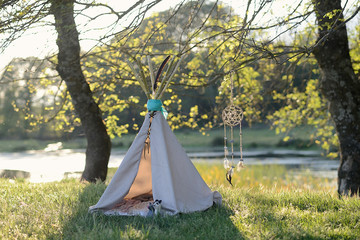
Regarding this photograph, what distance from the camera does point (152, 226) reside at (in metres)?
3.96

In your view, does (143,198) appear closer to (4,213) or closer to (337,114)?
(4,213)

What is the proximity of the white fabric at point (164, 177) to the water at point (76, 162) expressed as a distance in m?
9.84

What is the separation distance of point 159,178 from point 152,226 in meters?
0.75

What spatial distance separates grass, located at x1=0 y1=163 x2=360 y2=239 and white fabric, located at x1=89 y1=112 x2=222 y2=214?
0.19 metres

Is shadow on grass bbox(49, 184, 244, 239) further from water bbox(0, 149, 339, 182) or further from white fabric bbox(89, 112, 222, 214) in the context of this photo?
water bbox(0, 149, 339, 182)

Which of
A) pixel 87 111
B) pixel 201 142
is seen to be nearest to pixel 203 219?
pixel 87 111

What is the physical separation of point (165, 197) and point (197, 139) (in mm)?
23382

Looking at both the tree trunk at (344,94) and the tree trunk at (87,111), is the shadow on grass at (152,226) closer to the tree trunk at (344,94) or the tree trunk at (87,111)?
the tree trunk at (344,94)

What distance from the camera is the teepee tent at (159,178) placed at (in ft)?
14.9

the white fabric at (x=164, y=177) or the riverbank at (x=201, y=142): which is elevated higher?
the white fabric at (x=164, y=177)

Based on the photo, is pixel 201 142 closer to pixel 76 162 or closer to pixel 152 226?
pixel 76 162

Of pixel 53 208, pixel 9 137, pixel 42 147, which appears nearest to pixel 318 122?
pixel 53 208

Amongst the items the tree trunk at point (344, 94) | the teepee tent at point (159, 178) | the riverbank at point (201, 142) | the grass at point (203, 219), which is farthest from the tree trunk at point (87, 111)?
the riverbank at point (201, 142)

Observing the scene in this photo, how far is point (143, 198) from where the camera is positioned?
5355 mm
